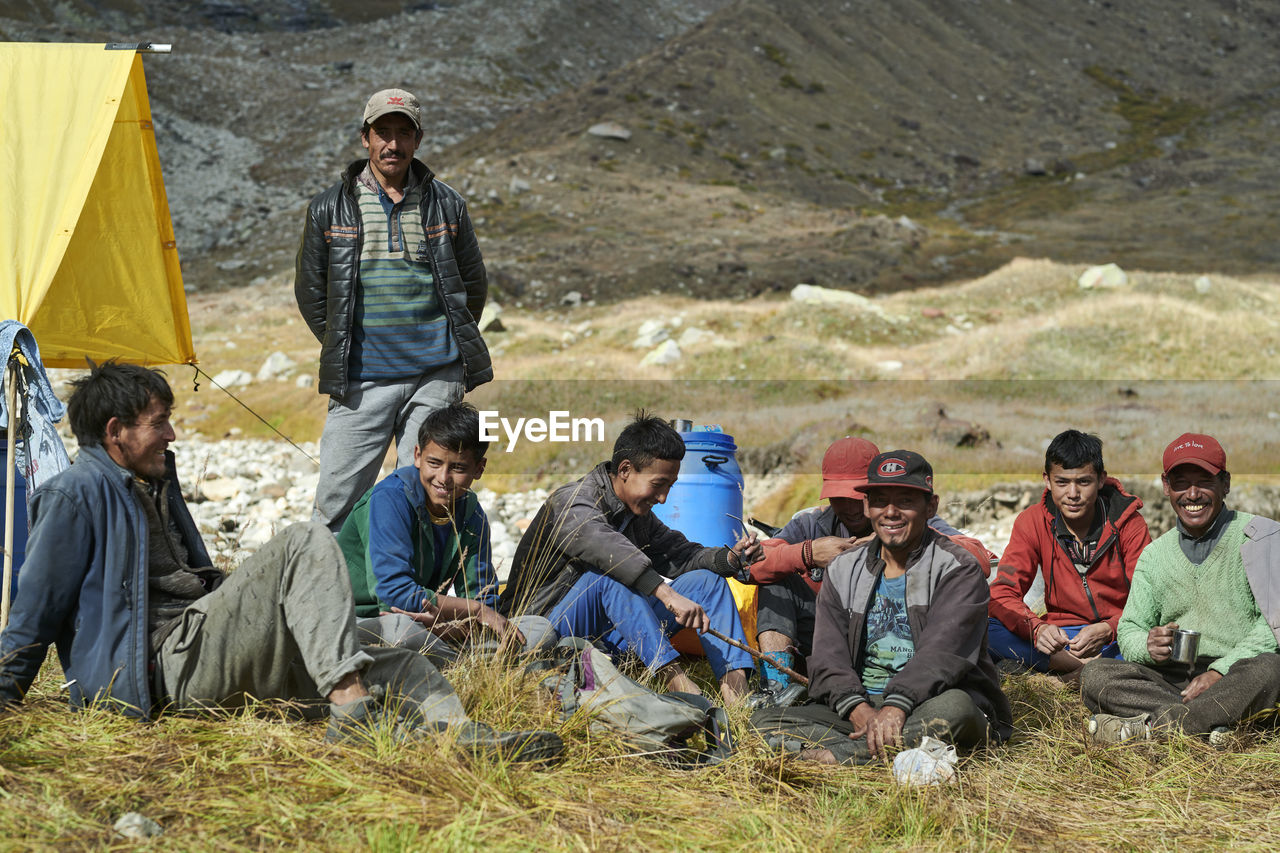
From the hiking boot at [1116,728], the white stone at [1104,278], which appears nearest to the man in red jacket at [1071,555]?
the hiking boot at [1116,728]

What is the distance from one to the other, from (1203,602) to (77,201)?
497 cm

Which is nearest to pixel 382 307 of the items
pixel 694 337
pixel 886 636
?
pixel 886 636

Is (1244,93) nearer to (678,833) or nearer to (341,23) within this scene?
(341,23)

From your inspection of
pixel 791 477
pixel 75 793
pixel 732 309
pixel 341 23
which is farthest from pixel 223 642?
pixel 341 23

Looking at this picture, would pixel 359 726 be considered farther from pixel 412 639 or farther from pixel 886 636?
pixel 886 636

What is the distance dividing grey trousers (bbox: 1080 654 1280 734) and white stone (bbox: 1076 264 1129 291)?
23.8 metres

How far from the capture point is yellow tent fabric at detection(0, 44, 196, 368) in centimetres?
503

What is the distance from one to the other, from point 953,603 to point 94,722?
8.73ft

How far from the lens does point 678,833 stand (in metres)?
3.10

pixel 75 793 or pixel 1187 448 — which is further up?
pixel 1187 448

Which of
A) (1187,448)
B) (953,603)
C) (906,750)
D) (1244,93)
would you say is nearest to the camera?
(906,750)

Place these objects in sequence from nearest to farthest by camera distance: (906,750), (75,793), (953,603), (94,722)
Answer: (75,793) → (94,722) → (906,750) → (953,603)

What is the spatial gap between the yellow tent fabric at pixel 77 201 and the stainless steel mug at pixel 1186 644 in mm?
4477

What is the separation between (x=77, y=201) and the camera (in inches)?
205
